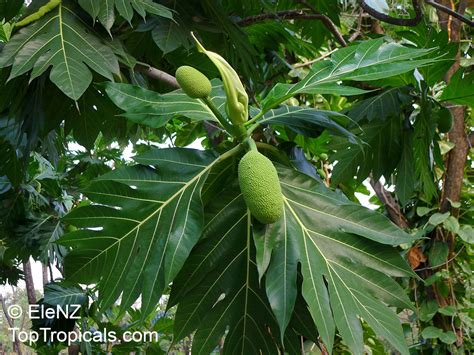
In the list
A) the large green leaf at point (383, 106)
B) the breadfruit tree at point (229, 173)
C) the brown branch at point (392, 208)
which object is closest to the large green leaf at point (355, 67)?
the breadfruit tree at point (229, 173)

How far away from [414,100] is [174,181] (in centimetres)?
73

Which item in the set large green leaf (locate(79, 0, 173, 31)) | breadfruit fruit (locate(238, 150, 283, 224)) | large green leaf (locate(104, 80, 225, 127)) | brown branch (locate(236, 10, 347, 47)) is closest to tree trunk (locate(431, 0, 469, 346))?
brown branch (locate(236, 10, 347, 47))

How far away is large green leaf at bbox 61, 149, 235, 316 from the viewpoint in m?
0.75

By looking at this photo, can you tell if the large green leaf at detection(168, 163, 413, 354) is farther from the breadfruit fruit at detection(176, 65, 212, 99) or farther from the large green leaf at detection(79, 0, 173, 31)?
the large green leaf at detection(79, 0, 173, 31)

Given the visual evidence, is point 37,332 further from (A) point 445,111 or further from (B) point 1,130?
(A) point 445,111

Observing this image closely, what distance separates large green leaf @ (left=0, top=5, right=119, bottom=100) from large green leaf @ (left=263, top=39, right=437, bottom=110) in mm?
320

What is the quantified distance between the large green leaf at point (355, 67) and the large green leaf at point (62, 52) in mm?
320

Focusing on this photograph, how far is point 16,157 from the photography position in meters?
1.34

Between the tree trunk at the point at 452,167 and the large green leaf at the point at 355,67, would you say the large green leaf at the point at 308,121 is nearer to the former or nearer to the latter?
the large green leaf at the point at 355,67

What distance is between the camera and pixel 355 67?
80 cm

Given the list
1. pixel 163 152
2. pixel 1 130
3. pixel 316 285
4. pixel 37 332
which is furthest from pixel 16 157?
pixel 37 332

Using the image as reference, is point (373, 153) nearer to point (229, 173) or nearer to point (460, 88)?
point (460, 88)

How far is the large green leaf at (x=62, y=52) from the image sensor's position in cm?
93

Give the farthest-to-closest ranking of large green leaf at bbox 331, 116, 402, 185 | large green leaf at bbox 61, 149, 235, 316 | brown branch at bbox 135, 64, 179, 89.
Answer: large green leaf at bbox 331, 116, 402, 185, brown branch at bbox 135, 64, 179, 89, large green leaf at bbox 61, 149, 235, 316
